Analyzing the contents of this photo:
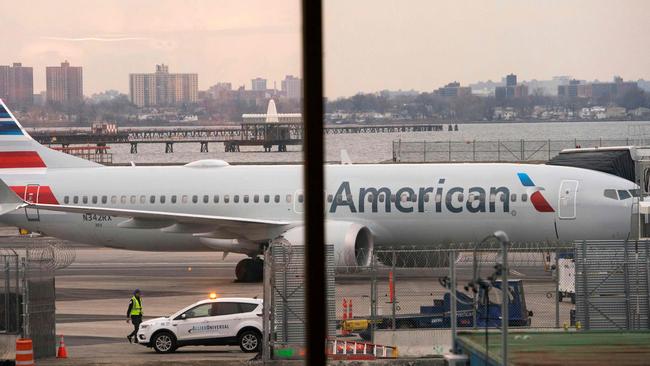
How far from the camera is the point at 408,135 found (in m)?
171

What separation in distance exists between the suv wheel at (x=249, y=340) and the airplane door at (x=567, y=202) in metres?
11.8

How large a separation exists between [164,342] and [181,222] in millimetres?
10195

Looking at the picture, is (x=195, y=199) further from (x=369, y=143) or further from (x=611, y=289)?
(x=369, y=143)

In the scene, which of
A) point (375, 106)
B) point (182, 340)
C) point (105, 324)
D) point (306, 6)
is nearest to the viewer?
point (306, 6)

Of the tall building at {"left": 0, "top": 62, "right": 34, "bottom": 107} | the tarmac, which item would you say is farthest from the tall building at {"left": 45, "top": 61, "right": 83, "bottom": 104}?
the tarmac

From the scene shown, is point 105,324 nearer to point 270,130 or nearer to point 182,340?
point 182,340

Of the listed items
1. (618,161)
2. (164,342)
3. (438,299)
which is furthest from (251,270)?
(618,161)

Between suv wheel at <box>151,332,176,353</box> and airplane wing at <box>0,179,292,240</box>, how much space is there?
9566 mm

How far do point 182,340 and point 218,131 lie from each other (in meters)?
117

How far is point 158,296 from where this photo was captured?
30.2 m

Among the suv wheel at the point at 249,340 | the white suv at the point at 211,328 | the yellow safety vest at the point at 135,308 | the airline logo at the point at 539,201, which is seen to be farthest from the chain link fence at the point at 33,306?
the airline logo at the point at 539,201

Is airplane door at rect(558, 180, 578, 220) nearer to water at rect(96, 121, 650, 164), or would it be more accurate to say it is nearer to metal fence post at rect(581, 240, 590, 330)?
metal fence post at rect(581, 240, 590, 330)

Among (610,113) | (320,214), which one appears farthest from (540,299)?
(610,113)

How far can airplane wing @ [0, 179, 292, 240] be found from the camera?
103ft
